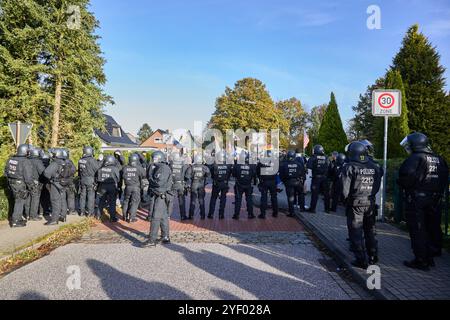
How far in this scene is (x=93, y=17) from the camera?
21.0m

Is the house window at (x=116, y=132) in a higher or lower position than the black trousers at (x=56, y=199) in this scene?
higher

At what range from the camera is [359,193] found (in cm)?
489

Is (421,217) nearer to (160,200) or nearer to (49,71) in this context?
(160,200)

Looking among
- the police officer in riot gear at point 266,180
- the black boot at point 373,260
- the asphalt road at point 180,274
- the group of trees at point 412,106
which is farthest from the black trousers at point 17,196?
the group of trees at point 412,106

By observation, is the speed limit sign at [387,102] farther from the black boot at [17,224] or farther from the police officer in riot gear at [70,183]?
the black boot at [17,224]

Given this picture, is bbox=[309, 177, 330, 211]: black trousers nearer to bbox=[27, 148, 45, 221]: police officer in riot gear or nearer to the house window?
bbox=[27, 148, 45, 221]: police officer in riot gear

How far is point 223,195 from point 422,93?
58.4ft

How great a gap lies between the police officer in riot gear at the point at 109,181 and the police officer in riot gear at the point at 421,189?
740 cm

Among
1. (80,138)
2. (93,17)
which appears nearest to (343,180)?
(80,138)

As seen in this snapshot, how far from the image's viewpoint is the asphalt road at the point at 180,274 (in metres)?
4.17

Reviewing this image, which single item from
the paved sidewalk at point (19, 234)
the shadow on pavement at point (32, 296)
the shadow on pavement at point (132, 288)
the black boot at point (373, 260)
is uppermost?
the black boot at point (373, 260)

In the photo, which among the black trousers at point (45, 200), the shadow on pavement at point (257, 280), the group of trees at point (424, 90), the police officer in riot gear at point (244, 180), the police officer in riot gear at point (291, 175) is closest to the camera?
the shadow on pavement at point (257, 280)
